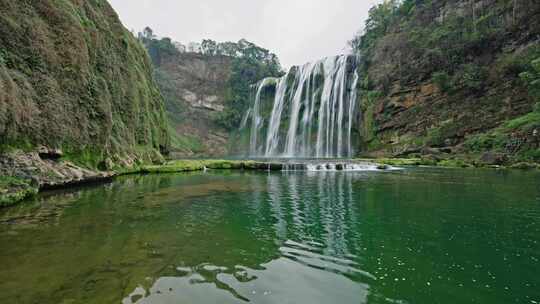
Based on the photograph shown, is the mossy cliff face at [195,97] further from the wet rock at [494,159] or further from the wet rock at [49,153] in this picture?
the wet rock at [494,159]

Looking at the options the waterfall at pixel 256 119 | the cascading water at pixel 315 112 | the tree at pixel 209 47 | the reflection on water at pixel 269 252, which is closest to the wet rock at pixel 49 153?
the reflection on water at pixel 269 252

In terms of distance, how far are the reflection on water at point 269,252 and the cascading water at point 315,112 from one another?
42939mm

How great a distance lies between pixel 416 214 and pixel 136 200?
9551 mm

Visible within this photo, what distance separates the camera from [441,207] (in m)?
9.69

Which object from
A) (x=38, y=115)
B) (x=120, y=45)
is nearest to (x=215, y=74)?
(x=120, y=45)

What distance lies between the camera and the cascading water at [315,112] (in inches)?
2072

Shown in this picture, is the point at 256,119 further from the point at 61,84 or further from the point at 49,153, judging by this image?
the point at 49,153

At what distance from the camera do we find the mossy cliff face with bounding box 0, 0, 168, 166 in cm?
1236

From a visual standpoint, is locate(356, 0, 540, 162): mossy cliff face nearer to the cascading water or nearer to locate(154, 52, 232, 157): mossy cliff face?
the cascading water

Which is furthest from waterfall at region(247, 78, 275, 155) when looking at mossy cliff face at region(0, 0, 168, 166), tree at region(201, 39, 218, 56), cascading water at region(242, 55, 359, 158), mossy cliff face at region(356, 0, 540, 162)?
mossy cliff face at region(0, 0, 168, 166)

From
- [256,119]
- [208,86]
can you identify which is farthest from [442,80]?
[208,86]

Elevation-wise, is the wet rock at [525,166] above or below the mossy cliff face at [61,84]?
below

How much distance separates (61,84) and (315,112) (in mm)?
46694

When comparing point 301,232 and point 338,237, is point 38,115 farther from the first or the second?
point 338,237
